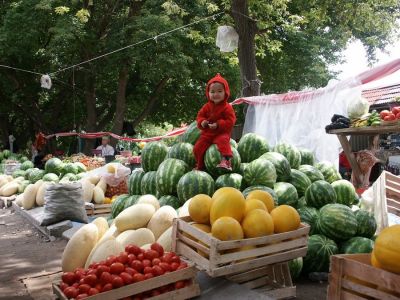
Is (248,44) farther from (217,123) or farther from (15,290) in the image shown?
(15,290)

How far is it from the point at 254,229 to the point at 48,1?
1586 centimetres

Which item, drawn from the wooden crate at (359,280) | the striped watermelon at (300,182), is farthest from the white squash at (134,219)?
the wooden crate at (359,280)

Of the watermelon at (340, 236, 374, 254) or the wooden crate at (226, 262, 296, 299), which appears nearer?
the wooden crate at (226, 262, 296, 299)

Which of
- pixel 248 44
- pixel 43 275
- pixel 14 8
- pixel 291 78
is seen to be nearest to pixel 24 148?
pixel 14 8

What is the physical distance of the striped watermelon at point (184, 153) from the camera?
18.1 ft

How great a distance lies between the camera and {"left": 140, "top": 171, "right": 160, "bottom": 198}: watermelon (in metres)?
5.47

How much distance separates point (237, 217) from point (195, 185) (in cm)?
137

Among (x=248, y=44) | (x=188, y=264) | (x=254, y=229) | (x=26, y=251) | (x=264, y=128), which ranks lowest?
(x=26, y=251)

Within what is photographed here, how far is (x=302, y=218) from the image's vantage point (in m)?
4.76

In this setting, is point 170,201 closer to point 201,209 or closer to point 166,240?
point 166,240

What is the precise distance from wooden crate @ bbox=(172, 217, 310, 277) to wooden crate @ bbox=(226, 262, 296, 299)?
0.37 m

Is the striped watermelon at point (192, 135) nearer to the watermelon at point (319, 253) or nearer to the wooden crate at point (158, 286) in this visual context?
the watermelon at point (319, 253)

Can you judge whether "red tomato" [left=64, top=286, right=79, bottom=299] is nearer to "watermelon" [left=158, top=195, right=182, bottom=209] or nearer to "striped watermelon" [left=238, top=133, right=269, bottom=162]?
"watermelon" [left=158, top=195, right=182, bottom=209]

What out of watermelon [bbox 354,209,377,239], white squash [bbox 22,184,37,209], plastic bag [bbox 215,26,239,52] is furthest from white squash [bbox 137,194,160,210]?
plastic bag [bbox 215,26,239,52]
